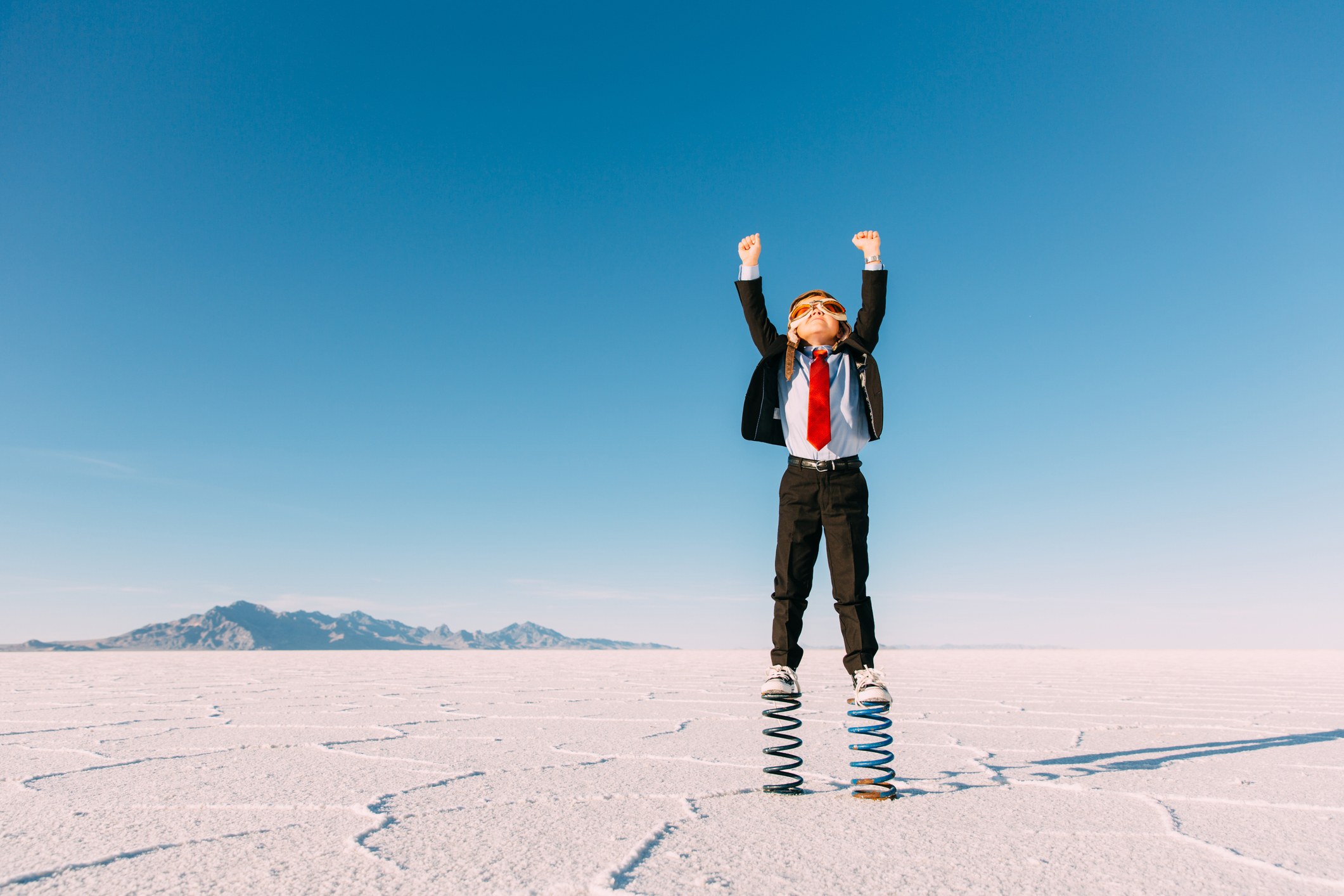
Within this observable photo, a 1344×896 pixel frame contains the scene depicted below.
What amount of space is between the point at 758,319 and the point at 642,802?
1609mm

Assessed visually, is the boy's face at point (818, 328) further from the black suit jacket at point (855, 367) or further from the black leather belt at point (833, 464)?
the black leather belt at point (833, 464)

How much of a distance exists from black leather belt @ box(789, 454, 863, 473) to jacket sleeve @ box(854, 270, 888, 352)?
40 centimetres

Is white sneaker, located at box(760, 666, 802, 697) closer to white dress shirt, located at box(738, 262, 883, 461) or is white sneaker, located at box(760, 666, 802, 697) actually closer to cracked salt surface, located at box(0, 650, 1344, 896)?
cracked salt surface, located at box(0, 650, 1344, 896)

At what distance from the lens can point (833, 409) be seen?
7.79ft

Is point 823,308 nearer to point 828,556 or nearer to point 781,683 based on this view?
point 828,556

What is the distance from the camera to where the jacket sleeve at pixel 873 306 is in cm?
239

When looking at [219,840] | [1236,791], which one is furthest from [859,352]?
[219,840]

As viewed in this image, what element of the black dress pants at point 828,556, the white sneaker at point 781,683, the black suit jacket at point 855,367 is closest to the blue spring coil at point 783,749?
the white sneaker at point 781,683

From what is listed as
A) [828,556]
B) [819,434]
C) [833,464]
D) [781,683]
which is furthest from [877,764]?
[819,434]

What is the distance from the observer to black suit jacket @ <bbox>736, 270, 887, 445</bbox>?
Result: 92.6 inches

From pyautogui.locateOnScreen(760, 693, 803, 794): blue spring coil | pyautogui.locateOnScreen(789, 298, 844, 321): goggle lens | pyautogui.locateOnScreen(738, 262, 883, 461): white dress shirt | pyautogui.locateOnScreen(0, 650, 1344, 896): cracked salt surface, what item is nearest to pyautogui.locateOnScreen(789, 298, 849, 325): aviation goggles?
pyautogui.locateOnScreen(789, 298, 844, 321): goggle lens

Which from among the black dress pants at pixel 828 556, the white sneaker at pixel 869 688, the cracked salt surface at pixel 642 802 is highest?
the black dress pants at pixel 828 556

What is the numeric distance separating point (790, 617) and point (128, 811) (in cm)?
191

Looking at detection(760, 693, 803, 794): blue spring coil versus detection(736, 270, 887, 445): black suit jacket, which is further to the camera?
detection(736, 270, 887, 445): black suit jacket
